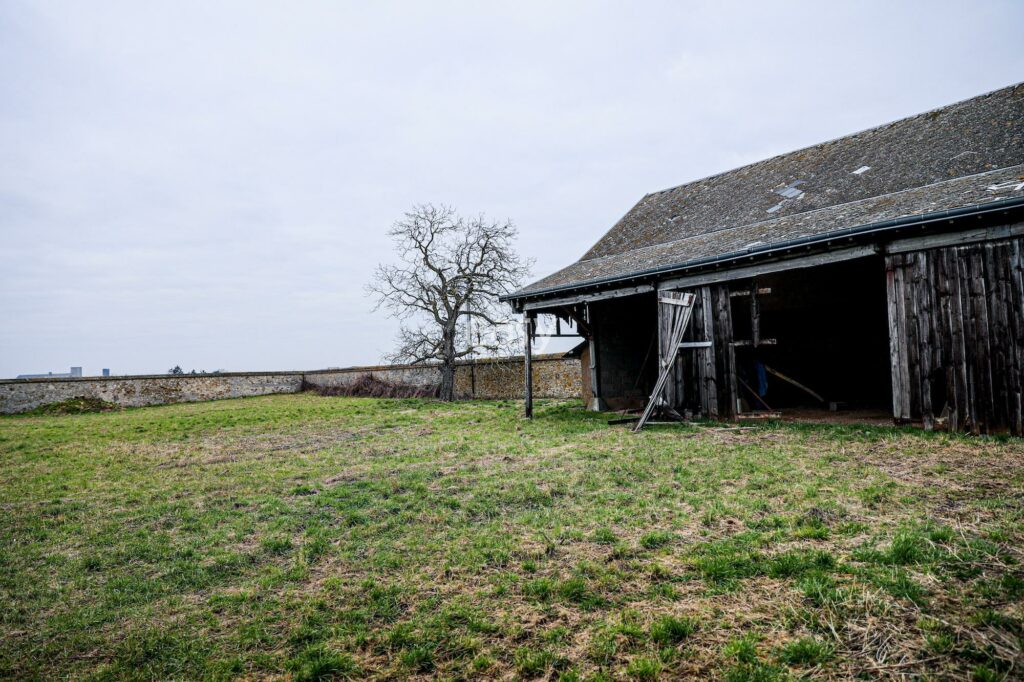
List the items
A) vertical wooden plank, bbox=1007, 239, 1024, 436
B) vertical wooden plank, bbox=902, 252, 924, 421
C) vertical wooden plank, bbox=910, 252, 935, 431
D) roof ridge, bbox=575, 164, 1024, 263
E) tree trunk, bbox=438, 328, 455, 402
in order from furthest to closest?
tree trunk, bbox=438, 328, 455, 402
roof ridge, bbox=575, 164, 1024, 263
vertical wooden plank, bbox=902, 252, 924, 421
vertical wooden plank, bbox=910, 252, 935, 431
vertical wooden plank, bbox=1007, 239, 1024, 436

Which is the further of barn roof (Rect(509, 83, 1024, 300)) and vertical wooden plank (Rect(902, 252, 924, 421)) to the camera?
barn roof (Rect(509, 83, 1024, 300))

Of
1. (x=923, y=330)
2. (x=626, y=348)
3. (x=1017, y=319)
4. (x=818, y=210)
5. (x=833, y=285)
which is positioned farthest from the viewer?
(x=626, y=348)

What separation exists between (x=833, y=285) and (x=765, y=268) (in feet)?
17.0

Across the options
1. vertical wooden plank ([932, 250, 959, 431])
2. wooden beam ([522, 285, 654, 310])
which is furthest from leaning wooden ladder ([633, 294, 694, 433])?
vertical wooden plank ([932, 250, 959, 431])

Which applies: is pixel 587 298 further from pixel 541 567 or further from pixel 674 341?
pixel 541 567

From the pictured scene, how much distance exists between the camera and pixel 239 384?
1114 inches

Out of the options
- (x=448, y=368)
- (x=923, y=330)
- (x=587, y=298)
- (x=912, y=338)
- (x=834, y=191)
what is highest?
(x=834, y=191)

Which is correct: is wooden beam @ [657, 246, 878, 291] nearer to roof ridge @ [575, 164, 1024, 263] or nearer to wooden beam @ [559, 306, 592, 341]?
roof ridge @ [575, 164, 1024, 263]

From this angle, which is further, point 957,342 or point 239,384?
point 239,384

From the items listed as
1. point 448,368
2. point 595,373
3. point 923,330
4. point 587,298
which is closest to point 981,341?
point 923,330

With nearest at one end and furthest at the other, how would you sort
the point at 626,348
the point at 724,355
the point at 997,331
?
the point at 997,331 < the point at 724,355 < the point at 626,348

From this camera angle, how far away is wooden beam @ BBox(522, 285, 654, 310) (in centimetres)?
1150

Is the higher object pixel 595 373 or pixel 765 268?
pixel 765 268

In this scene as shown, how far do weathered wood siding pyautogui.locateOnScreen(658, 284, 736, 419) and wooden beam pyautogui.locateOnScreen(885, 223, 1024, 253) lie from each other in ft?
9.52
